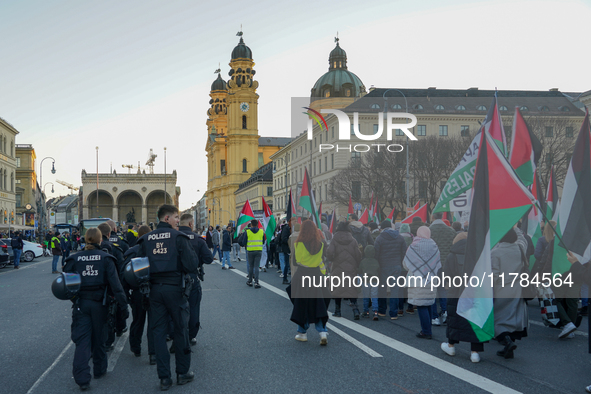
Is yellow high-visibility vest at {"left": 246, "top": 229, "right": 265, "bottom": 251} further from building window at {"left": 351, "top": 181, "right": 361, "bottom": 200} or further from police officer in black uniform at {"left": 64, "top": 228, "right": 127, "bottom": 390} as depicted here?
building window at {"left": 351, "top": 181, "right": 361, "bottom": 200}

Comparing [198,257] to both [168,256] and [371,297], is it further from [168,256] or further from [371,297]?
[371,297]

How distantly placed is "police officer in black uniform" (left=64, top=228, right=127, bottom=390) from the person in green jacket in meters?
4.97

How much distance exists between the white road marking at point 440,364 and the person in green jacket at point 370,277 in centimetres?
101

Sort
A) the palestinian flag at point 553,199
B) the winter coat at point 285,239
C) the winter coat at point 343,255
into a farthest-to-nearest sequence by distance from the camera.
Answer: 1. the winter coat at point 285,239
2. the palestinian flag at point 553,199
3. the winter coat at point 343,255

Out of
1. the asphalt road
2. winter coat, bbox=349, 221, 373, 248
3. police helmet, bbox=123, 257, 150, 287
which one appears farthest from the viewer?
winter coat, bbox=349, 221, 373, 248

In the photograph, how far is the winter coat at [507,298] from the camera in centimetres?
693

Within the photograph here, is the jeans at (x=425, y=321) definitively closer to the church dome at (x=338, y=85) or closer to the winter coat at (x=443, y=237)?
the winter coat at (x=443, y=237)

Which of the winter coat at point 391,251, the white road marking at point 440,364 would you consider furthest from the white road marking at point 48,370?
the winter coat at point 391,251

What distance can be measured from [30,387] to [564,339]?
711cm

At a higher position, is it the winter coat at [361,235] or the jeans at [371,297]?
the winter coat at [361,235]

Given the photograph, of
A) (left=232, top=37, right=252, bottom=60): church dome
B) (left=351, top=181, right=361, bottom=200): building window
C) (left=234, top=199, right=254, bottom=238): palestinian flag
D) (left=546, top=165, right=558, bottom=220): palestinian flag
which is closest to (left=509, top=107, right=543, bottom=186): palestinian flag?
(left=546, top=165, right=558, bottom=220): palestinian flag

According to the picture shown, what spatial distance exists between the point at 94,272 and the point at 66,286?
35cm

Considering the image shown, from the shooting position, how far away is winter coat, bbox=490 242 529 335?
693cm

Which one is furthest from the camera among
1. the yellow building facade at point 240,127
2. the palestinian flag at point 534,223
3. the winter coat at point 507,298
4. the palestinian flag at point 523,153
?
the yellow building facade at point 240,127
